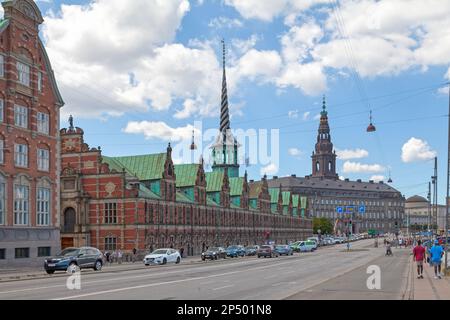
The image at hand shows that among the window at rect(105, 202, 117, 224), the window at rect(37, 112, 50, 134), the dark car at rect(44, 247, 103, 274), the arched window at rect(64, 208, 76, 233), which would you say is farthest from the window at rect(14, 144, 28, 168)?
the arched window at rect(64, 208, 76, 233)

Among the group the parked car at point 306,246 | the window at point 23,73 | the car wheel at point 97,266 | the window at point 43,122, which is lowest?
the parked car at point 306,246

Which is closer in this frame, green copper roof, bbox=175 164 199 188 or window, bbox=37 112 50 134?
window, bbox=37 112 50 134

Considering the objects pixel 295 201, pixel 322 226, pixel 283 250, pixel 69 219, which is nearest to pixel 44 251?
pixel 69 219

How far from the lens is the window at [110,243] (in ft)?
223

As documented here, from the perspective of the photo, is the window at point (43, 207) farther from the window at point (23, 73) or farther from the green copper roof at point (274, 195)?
the green copper roof at point (274, 195)

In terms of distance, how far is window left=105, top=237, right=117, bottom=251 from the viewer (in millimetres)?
68000

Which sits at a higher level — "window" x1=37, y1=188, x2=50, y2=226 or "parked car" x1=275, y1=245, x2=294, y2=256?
"window" x1=37, y1=188, x2=50, y2=226

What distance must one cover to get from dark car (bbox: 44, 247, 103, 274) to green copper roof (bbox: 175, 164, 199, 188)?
137 ft

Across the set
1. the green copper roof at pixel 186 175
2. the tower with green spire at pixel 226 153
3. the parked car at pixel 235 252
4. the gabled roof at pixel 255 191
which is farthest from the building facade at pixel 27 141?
the gabled roof at pixel 255 191

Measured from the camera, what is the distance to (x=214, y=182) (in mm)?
98938

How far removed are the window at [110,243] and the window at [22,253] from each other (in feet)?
61.1

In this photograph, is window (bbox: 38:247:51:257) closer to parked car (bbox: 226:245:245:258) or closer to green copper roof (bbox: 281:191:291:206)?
parked car (bbox: 226:245:245:258)

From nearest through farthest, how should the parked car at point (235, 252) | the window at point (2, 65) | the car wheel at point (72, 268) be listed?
1. the car wheel at point (72, 268)
2. the window at point (2, 65)
3. the parked car at point (235, 252)

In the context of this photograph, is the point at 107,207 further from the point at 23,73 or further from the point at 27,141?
the point at 23,73
